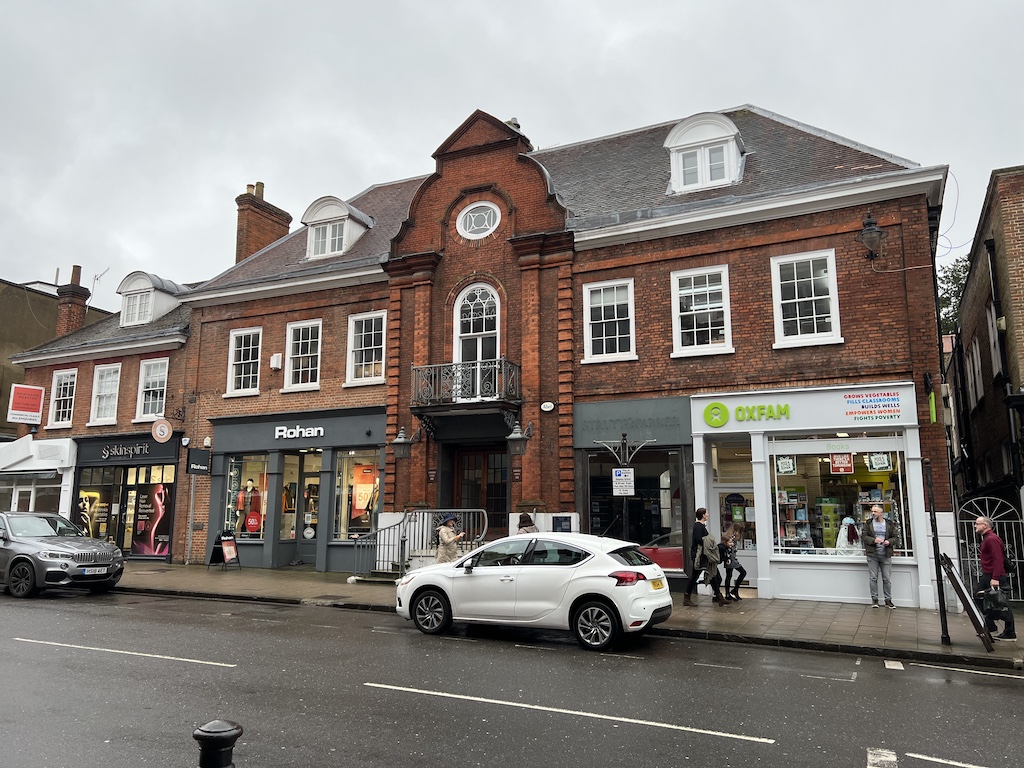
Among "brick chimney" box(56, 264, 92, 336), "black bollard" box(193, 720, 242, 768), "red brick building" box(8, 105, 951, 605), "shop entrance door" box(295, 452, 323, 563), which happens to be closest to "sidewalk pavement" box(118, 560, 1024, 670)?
"red brick building" box(8, 105, 951, 605)

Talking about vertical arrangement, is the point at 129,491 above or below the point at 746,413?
below

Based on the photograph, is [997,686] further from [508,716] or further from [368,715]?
[368,715]

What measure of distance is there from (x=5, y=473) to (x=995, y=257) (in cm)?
2912

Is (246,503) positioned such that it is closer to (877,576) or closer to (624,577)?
(624,577)

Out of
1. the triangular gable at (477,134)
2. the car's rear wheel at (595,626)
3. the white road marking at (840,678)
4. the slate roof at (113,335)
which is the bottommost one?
the white road marking at (840,678)

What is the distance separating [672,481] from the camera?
51.2 ft

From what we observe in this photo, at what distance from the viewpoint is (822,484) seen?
14.4 m

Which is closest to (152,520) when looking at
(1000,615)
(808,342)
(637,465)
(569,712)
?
(637,465)

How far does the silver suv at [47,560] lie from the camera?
47.3 ft

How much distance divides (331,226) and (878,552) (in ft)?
52.7

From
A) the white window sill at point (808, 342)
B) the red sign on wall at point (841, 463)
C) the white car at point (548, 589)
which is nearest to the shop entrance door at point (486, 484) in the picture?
the white car at point (548, 589)

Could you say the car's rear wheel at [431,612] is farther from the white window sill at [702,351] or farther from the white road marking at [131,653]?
the white window sill at [702,351]

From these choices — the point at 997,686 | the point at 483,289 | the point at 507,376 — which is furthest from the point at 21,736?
the point at 483,289

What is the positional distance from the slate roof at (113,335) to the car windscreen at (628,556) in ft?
54.9
